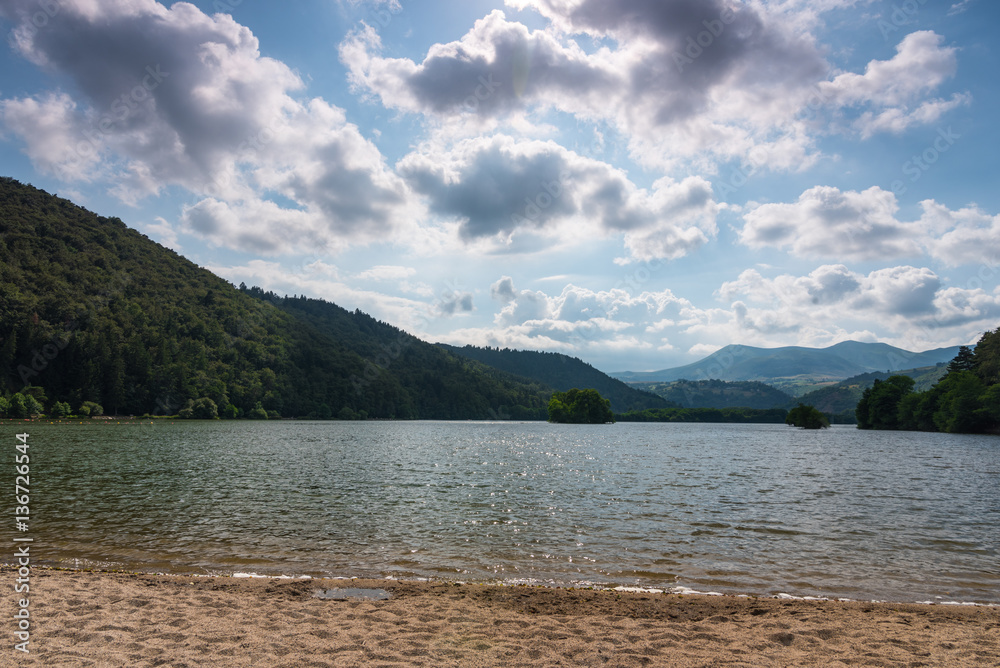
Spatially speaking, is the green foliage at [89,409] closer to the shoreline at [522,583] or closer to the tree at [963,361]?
the shoreline at [522,583]

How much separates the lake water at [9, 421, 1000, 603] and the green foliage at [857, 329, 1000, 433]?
107 meters

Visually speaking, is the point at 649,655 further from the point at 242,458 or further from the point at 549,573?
the point at 242,458

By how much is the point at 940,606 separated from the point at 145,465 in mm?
57018

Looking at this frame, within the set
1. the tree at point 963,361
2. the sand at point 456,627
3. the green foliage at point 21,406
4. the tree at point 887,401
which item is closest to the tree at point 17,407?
the green foliage at point 21,406

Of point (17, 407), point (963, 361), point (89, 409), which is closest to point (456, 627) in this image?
point (17, 407)

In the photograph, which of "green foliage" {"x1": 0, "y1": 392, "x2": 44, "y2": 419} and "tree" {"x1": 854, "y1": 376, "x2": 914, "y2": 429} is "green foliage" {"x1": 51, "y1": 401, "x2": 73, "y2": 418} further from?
"tree" {"x1": 854, "y1": 376, "x2": 914, "y2": 429}

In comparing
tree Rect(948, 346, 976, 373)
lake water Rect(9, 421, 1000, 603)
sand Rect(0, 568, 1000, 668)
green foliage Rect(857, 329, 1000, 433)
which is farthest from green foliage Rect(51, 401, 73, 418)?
tree Rect(948, 346, 976, 373)

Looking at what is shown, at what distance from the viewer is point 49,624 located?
442 inches

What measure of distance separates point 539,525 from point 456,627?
14.1 m

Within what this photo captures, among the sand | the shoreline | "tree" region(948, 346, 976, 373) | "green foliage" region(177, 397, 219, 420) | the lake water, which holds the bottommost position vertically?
"green foliage" region(177, 397, 219, 420)

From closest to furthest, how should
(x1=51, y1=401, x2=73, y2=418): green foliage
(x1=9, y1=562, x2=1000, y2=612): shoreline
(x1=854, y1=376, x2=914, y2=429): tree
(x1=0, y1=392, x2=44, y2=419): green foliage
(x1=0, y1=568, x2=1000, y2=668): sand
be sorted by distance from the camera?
(x1=0, y1=568, x2=1000, y2=668): sand < (x1=9, y1=562, x2=1000, y2=612): shoreline < (x1=0, y1=392, x2=44, y2=419): green foliage < (x1=51, y1=401, x2=73, y2=418): green foliage < (x1=854, y1=376, x2=914, y2=429): tree

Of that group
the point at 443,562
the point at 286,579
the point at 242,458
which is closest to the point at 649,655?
the point at 443,562

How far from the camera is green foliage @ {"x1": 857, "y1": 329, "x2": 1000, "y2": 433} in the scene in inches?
4983

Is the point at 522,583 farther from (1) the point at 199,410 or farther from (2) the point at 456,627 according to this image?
(1) the point at 199,410
